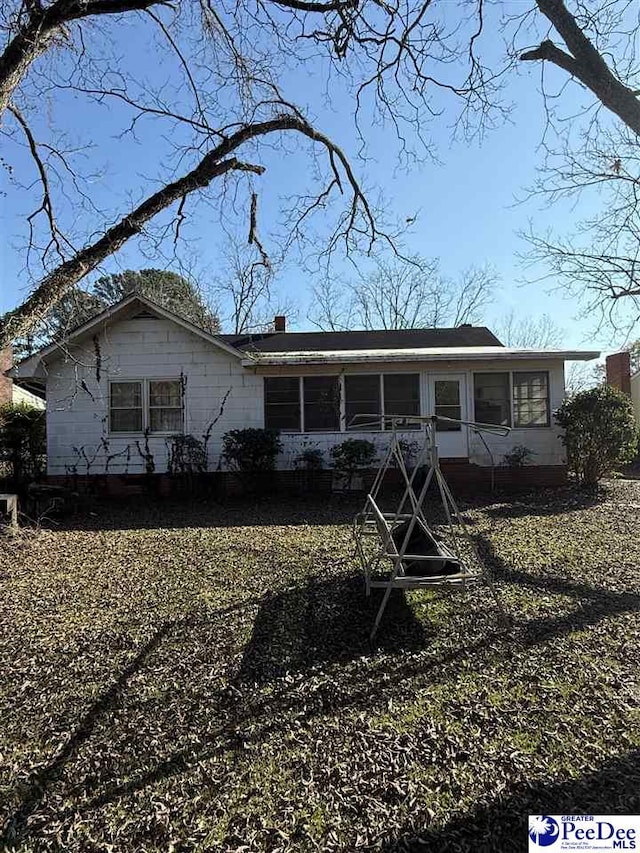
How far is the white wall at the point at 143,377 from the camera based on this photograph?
39.6ft

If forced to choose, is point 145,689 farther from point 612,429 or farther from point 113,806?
point 612,429

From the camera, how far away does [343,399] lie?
12219 mm

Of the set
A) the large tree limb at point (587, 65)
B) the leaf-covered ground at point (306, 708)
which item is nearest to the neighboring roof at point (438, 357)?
the leaf-covered ground at point (306, 708)

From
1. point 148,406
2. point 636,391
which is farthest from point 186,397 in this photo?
point 636,391

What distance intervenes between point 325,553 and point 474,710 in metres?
3.76

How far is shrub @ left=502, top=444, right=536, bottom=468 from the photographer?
11.8 meters

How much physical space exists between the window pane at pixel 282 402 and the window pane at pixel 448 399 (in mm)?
3283

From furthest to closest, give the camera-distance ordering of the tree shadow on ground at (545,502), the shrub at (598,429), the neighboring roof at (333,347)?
the neighboring roof at (333,347) < the shrub at (598,429) < the tree shadow on ground at (545,502)

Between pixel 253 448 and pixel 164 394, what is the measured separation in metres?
2.69

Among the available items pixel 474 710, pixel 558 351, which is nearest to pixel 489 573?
pixel 474 710

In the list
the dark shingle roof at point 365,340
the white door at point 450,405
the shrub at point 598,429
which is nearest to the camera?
the shrub at point 598,429

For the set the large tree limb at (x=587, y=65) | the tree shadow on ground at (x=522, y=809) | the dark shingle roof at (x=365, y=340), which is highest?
the large tree limb at (x=587, y=65)

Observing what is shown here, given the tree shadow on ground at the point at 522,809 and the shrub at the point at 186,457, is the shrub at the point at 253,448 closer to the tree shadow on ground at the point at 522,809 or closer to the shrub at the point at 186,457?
the shrub at the point at 186,457

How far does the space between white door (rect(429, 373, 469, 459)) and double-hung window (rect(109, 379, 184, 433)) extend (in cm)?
594
